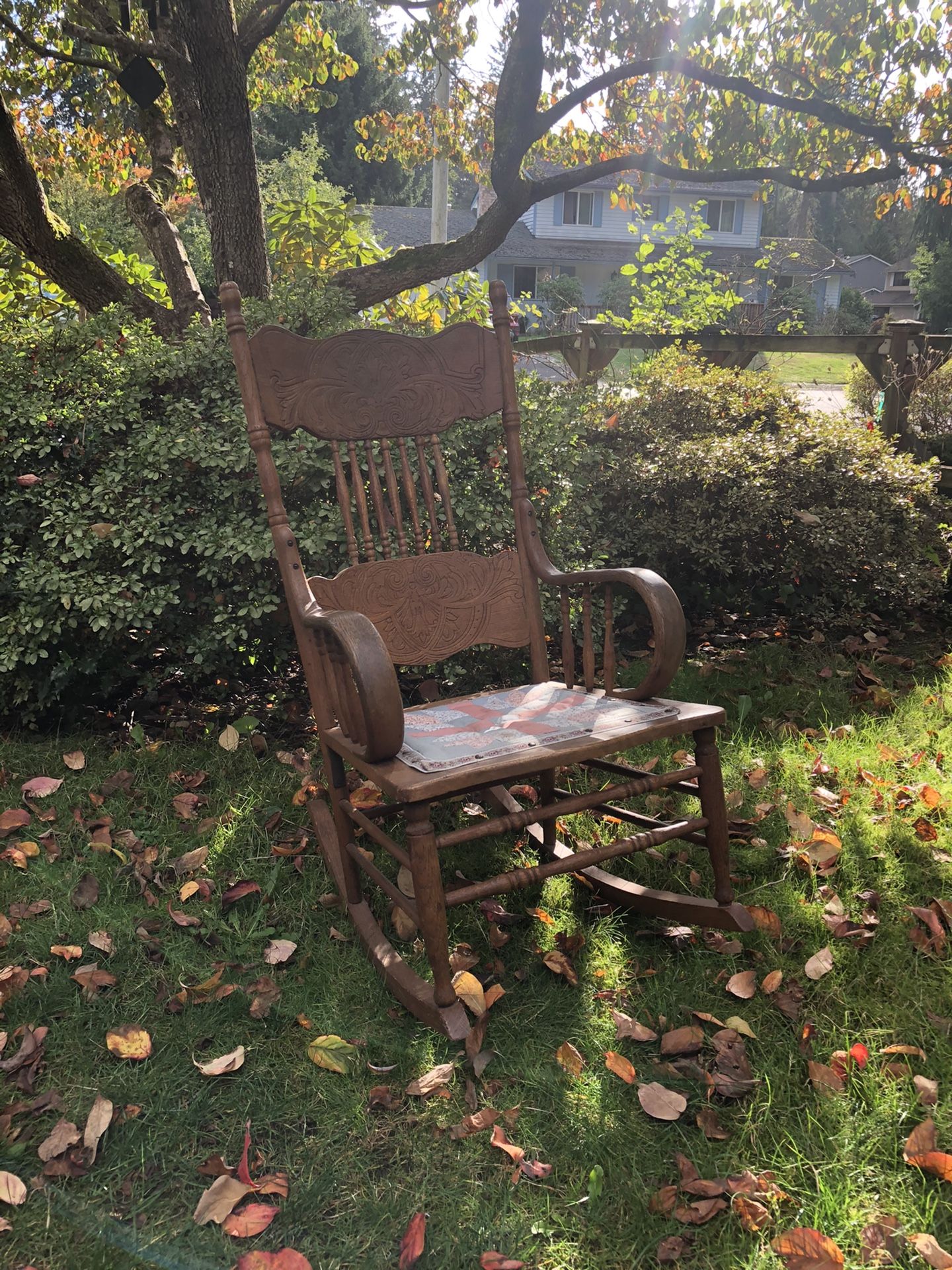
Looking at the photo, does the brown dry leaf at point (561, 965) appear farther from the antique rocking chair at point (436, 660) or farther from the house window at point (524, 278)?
the house window at point (524, 278)

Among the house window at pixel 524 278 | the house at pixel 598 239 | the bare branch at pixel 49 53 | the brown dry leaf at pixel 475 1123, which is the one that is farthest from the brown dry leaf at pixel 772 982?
the house window at pixel 524 278

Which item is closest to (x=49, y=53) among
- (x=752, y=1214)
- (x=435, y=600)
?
(x=435, y=600)

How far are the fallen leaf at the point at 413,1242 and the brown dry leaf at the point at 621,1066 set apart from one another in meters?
0.44

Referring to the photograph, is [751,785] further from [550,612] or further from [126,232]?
[126,232]

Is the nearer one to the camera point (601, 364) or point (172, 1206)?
point (172, 1206)

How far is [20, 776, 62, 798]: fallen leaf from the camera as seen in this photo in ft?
8.04

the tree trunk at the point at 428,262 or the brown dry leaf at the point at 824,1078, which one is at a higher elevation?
the tree trunk at the point at 428,262

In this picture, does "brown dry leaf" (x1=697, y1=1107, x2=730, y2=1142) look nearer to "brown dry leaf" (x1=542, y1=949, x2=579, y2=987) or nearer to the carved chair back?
"brown dry leaf" (x1=542, y1=949, x2=579, y2=987)

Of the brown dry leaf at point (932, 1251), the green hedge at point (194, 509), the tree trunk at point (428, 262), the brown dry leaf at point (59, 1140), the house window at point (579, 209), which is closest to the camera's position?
the brown dry leaf at point (932, 1251)

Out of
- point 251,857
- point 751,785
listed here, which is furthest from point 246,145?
point 751,785

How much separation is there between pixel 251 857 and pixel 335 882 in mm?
282

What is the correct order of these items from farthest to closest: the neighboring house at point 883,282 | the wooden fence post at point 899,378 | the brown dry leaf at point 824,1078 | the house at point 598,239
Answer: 1. the neighboring house at point 883,282
2. the house at point 598,239
3. the wooden fence post at point 899,378
4. the brown dry leaf at point 824,1078

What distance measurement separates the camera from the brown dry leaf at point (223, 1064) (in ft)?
5.04

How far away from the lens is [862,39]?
4.50 metres
